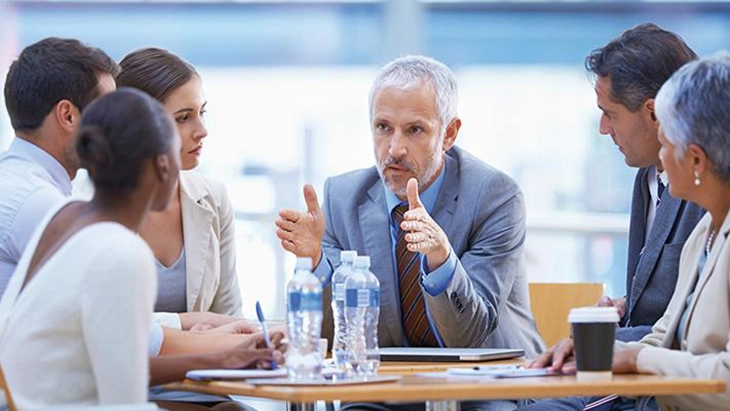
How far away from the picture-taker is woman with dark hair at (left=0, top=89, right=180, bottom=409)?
7.24ft

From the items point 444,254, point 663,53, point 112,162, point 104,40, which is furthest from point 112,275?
point 104,40

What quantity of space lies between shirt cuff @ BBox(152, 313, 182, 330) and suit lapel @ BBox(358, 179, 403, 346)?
573 millimetres

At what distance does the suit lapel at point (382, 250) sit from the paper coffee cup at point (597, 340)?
3.44ft

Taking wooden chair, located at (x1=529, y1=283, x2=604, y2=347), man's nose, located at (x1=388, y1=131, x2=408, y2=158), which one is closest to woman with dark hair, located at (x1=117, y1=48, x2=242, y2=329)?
man's nose, located at (x1=388, y1=131, x2=408, y2=158)

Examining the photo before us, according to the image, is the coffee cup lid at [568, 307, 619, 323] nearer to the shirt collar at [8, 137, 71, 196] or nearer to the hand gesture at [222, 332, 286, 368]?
the hand gesture at [222, 332, 286, 368]

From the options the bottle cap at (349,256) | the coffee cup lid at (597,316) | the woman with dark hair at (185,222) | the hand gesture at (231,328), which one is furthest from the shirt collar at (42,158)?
the coffee cup lid at (597,316)

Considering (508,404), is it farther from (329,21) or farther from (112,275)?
(329,21)

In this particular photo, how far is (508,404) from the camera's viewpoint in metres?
3.41

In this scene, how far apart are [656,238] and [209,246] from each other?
1.23 m

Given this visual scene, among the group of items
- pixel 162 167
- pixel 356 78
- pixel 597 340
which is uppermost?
pixel 356 78

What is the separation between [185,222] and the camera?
11.8 ft

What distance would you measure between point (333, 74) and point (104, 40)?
1.17 m

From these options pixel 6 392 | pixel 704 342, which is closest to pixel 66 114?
pixel 6 392

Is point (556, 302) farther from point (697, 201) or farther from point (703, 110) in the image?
point (703, 110)
